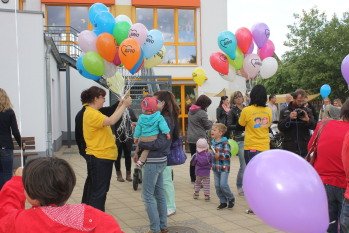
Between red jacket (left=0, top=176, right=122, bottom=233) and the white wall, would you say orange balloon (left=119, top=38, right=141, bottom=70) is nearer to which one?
red jacket (left=0, top=176, right=122, bottom=233)

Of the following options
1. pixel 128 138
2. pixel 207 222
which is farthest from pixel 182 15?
pixel 207 222

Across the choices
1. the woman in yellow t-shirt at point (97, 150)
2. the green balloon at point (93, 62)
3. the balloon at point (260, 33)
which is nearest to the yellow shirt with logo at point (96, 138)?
the woman in yellow t-shirt at point (97, 150)

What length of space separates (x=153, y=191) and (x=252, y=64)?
14.3 feet

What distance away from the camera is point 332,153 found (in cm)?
344

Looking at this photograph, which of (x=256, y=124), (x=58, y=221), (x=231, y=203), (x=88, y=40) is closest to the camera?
(x=58, y=221)

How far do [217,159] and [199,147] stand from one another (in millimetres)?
708

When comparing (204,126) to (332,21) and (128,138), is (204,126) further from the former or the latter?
(332,21)

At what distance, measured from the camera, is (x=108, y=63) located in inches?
247

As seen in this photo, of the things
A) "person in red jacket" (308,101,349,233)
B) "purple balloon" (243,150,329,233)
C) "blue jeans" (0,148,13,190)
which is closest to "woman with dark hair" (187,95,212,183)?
"blue jeans" (0,148,13,190)

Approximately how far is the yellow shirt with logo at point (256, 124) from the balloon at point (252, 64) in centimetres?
243

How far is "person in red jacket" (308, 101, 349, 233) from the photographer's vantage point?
11.2 ft

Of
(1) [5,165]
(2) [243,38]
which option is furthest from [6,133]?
(2) [243,38]

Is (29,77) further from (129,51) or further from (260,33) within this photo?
(260,33)

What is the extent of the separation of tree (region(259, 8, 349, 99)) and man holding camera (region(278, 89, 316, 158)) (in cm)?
1855
